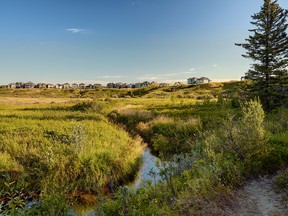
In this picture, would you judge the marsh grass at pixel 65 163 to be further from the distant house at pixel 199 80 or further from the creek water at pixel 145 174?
the distant house at pixel 199 80

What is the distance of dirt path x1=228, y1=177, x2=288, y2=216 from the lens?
19.5ft

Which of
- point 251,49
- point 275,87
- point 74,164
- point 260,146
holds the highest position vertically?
point 251,49

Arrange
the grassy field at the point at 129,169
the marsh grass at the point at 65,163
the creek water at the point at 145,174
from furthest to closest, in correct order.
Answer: the marsh grass at the point at 65,163 → the creek water at the point at 145,174 → the grassy field at the point at 129,169

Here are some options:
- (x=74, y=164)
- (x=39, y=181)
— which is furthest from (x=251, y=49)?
(x=39, y=181)

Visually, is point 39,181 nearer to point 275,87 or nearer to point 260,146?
point 260,146

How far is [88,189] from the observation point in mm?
9492

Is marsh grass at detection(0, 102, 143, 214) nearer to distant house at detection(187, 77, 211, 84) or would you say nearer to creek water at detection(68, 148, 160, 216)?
creek water at detection(68, 148, 160, 216)

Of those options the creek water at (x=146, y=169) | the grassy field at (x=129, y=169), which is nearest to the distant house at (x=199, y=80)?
the grassy field at (x=129, y=169)

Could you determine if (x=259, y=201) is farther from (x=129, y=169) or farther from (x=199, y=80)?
(x=199, y=80)

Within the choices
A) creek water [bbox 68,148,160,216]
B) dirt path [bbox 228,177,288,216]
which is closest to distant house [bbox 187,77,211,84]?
creek water [bbox 68,148,160,216]

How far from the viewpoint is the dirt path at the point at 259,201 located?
595 centimetres

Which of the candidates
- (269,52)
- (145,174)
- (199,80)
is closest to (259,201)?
(145,174)

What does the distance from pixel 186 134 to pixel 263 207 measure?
34.2ft

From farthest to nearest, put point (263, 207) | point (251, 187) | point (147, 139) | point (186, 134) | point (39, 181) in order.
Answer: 1. point (147, 139)
2. point (186, 134)
3. point (39, 181)
4. point (251, 187)
5. point (263, 207)
